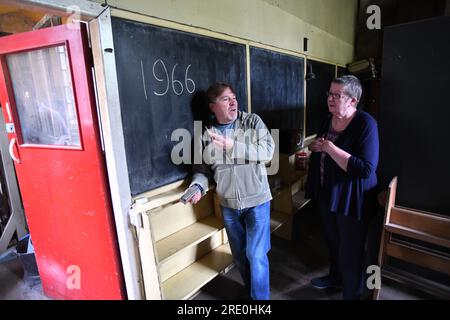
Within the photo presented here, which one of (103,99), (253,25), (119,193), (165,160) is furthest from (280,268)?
(253,25)

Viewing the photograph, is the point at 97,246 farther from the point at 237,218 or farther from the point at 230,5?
the point at 230,5

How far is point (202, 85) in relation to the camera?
5.98 feet

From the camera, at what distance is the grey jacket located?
5.10ft

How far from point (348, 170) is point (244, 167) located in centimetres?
57

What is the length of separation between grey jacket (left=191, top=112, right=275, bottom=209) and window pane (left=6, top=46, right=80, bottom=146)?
2.63ft

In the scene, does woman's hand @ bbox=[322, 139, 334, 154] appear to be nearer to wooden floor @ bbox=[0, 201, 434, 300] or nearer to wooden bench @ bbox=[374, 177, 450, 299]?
wooden bench @ bbox=[374, 177, 450, 299]

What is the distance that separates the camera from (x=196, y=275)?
6.09ft

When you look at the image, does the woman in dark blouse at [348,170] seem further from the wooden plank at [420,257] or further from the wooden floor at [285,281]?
the wooden floor at [285,281]

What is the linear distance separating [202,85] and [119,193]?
0.87m

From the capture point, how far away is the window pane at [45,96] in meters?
1.50

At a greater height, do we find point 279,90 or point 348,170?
point 279,90

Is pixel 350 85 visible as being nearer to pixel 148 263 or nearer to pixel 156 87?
pixel 156 87

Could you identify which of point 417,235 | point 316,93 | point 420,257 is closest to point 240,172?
point 417,235

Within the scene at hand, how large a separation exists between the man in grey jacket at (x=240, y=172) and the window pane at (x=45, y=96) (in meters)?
0.77
